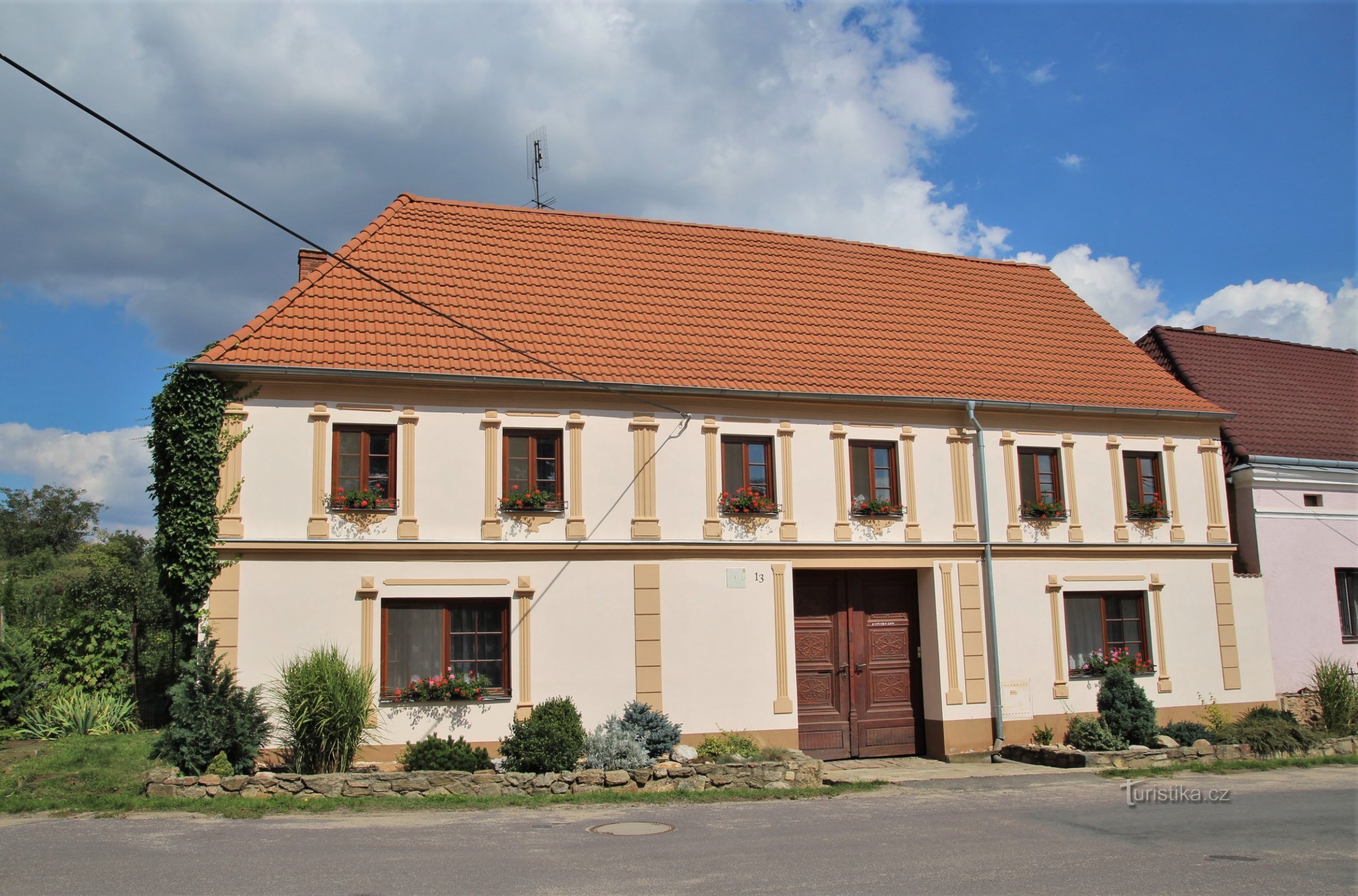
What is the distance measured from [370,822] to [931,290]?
49.9 feet

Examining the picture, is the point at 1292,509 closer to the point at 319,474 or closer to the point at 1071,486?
the point at 1071,486

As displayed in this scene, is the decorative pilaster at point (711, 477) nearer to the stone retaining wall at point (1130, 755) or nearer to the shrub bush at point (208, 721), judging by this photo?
the stone retaining wall at point (1130, 755)

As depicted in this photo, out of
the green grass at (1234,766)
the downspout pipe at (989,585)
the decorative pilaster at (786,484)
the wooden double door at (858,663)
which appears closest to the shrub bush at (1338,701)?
the green grass at (1234,766)

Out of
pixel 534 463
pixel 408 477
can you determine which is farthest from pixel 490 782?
pixel 534 463

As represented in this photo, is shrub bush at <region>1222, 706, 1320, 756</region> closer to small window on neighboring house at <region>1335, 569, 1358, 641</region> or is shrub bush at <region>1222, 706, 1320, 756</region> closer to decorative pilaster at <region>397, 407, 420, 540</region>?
small window on neighboring house at <region>1335, 569, 1358, 641</region>

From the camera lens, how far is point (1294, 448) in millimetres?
21375

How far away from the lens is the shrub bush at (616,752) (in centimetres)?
1362

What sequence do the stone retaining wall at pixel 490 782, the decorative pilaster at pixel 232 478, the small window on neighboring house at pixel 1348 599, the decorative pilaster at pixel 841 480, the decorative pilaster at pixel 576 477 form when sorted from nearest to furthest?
the stone retaining wall at pixel 490 782
the decorative pilaster at pixel 232 478
the decorative pilaster at pixel 576 477
the decorative pilaster at pixel 841 480
the small window on neighboring house at pixel 1348 599

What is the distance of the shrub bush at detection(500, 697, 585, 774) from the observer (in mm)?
13281

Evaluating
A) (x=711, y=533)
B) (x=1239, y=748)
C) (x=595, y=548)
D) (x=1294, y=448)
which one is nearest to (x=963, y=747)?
(x=1239, y=748)

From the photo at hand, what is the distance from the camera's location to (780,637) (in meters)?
16.2

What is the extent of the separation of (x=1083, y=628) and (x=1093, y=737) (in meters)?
2.19

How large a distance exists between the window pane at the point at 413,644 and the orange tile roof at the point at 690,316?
3.57 meters

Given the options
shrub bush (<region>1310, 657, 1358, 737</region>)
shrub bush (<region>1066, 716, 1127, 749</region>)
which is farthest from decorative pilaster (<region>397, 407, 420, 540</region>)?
shrub bush (<region>1310, 657, 1358, 737</region>)
